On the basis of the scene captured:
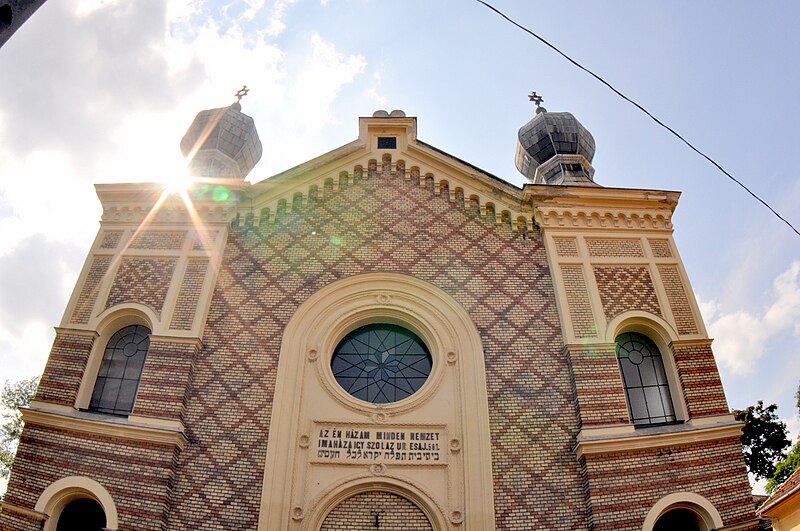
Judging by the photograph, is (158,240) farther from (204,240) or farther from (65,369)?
(65,369)

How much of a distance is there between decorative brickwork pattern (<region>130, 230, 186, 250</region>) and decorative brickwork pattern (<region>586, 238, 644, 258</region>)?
8.95 metres

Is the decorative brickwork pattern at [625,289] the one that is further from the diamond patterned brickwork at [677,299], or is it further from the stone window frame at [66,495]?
the stone window frame at [66,495]

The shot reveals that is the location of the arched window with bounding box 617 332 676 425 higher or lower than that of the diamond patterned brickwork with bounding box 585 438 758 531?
higher

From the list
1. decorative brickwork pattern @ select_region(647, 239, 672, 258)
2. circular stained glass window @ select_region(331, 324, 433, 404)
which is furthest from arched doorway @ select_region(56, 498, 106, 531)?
decorative brickwork pattern @ select_region(647, 239, 672, 258)

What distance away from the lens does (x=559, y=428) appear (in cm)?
1071

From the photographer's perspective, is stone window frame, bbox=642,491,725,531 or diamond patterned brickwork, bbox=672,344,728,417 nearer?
stone window frame, bbox=642,491,725,531

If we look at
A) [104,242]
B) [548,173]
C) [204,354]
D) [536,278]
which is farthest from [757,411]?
[104,242]

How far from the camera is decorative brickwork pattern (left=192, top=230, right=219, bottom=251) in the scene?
41.9ft

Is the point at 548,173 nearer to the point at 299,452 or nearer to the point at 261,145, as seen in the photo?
the point at 261,145

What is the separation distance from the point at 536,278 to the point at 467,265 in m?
1.49

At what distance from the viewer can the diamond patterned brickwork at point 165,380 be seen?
10633mm

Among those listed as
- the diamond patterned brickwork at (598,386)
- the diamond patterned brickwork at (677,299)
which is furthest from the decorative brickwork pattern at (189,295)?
the diamond patterned brickwork at (677,299)

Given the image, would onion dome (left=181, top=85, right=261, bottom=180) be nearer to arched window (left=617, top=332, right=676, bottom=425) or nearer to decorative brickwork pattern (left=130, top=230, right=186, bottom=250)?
decorative brickwork pattern (left=130, top=230, right=186, bottom=250)

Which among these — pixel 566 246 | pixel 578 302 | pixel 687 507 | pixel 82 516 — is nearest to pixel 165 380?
pixel 82 516
